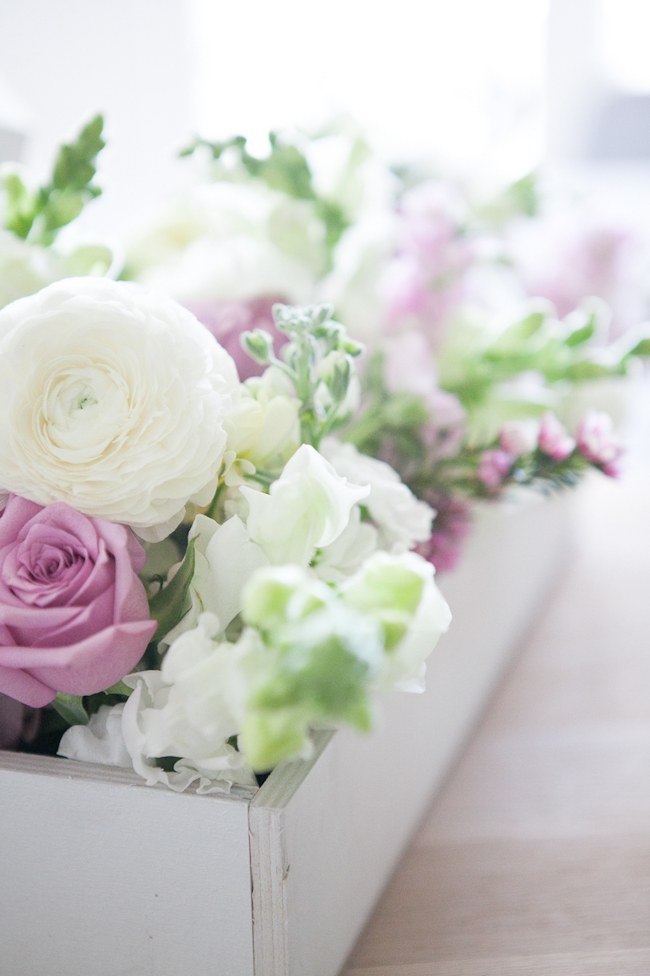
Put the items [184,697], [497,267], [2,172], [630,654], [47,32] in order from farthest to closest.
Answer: [47,32], [497,267], [630,654], [2,172], [184,697]

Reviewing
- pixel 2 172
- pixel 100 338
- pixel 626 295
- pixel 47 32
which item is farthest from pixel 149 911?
pixel 47 32

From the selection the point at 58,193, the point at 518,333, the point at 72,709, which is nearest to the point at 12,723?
the point at 72,709

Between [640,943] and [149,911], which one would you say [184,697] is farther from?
[640,943]

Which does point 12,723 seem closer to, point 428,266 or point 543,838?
point 543,838

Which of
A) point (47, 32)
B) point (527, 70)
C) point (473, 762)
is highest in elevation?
point (527, 70)

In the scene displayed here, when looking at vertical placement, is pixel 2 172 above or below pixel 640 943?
above

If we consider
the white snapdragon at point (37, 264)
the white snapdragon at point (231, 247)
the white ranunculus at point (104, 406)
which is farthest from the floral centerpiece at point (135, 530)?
the white snapdragon at point (231, 247)

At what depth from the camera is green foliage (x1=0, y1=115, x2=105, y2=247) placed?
44 centimetres

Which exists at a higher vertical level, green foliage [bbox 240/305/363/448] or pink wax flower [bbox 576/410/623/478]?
green foliage [bbox 240/305/363/448]

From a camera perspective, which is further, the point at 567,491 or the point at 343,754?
the point at 567,491

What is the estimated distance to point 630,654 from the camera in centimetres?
64

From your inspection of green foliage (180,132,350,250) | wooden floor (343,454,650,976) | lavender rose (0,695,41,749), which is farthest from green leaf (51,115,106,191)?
wooden floor (343,454,650,976)

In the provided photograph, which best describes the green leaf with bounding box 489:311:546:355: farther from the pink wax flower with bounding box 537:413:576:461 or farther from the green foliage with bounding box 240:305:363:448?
the green foliage with bounding box 240:305:363:448

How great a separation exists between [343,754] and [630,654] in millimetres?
352
